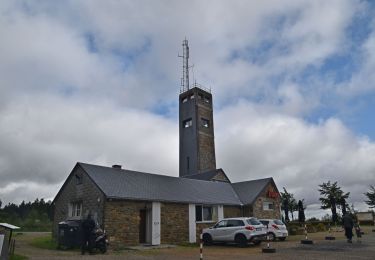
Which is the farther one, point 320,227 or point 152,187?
point 320,227

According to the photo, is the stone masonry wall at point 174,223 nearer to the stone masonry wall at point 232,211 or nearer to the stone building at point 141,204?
the stone building at point 141,204

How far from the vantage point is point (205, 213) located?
2619 centimetres

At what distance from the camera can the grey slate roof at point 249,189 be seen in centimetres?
3012

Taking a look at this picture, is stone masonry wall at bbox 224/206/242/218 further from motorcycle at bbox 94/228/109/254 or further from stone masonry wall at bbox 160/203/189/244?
motorcycle at bbox 94/228/109/254

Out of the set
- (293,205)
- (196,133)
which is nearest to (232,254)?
(196,133)

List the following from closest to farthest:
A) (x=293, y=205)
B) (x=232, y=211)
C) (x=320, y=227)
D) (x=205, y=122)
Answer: (x=232, y=211)
(x=320, y=227)
(x=205, y=122)
(x=293, y=205)

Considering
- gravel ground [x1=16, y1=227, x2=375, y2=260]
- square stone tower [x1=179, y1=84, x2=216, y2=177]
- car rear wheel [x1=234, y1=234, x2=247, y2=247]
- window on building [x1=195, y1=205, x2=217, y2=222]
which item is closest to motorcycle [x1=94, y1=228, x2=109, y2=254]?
gravel ground [x1=16, y1=227, x2=375, y2=260]

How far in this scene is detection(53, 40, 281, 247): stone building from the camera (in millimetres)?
20391

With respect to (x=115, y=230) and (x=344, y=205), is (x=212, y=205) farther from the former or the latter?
(x=344, y=205)

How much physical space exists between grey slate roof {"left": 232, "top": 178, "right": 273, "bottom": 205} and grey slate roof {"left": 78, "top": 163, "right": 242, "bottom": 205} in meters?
0.76

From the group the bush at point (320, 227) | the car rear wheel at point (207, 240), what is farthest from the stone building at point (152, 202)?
the bush at point (320, 227)

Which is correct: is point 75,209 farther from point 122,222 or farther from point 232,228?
point 232,228

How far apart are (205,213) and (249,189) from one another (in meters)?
7.25

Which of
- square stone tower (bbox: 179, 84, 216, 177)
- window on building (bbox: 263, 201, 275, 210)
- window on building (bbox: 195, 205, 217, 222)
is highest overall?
square stone tower (bbox: 179, 84, 216, 177)
